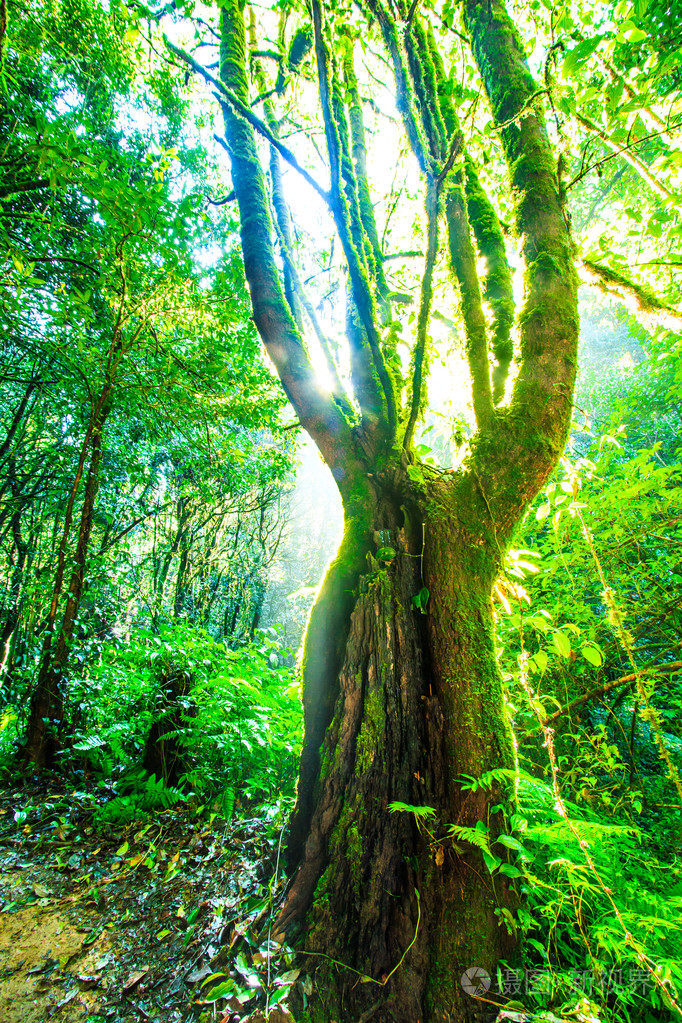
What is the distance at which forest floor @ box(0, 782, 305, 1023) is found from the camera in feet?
4.92

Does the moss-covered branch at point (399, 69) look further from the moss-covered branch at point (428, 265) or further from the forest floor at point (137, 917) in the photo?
the forest floor at point (137, 917)

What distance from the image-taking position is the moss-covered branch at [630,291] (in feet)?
8.19

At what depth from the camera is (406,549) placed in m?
2.10

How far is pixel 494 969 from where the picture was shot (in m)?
1.35

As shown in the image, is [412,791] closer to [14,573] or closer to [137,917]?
[137,917]

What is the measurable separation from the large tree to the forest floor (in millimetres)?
263

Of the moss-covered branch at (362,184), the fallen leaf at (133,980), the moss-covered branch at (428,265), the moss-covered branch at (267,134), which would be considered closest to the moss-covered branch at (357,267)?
the moss-covered branch at (267,134)

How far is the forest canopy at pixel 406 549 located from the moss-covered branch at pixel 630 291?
0.06ft

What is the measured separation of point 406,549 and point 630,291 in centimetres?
232

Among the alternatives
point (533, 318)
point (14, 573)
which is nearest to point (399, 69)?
point (533, 318)

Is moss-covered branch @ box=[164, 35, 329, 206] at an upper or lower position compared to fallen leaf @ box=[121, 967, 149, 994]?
upper

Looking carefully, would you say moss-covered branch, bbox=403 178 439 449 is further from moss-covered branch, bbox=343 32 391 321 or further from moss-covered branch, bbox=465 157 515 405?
moss-covered branch, bbox=343 32 391 321

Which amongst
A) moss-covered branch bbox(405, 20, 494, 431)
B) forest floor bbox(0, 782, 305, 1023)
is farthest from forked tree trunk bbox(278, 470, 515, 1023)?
moss-covered branch bbox(405, 20, 494, 431)

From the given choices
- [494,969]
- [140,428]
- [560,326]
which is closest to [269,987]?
[494,969]
